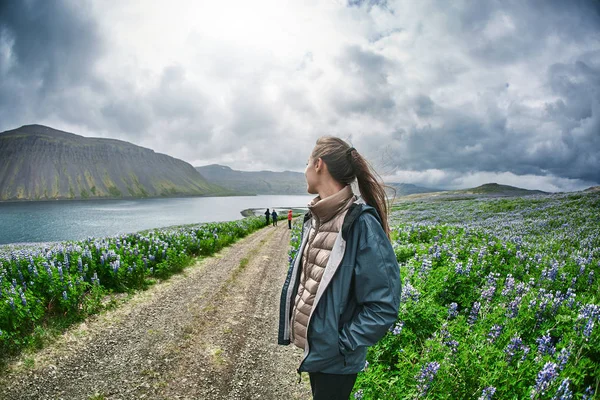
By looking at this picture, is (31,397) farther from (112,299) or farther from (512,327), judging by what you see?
(512,327)

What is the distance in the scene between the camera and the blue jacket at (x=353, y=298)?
2145 millimetres

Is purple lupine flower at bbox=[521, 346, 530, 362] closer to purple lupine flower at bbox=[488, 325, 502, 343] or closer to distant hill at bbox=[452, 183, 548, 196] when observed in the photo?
purple lupine flower at bbox=[488, 325, 502, 343]

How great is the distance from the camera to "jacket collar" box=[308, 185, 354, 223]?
249cm

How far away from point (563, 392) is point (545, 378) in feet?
1.06

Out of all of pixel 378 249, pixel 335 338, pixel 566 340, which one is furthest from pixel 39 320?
pixel 566 340

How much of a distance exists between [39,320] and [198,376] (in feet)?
13.3

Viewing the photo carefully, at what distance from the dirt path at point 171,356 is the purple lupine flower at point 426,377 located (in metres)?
2.15

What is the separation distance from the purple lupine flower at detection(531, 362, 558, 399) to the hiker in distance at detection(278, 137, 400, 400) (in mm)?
2037

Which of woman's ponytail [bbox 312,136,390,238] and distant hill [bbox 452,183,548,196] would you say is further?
distant hill [bbox 452,183,548,196]

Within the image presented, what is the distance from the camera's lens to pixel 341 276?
2.30 meters

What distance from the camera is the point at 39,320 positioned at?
19.8ft

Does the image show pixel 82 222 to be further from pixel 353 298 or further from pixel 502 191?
pixel 502 191

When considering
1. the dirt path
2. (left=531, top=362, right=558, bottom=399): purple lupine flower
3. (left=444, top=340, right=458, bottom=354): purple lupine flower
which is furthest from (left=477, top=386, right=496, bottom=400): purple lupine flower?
the dirt path

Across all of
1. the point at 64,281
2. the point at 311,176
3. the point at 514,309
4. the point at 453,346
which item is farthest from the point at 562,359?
the point at 64,281
